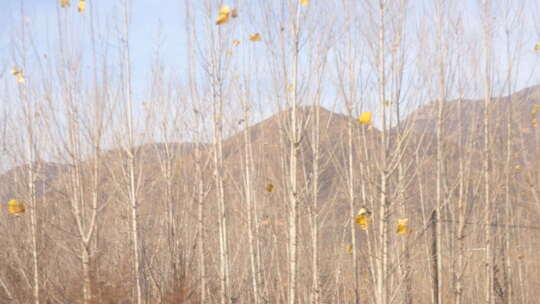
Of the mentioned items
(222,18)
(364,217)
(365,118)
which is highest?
(222,18)

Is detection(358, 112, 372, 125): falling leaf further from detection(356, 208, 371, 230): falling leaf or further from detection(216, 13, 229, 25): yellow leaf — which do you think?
detection(216, 13, 229, 25): yellow leaf

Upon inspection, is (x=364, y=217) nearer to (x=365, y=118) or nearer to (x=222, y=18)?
(x=365, y=118)

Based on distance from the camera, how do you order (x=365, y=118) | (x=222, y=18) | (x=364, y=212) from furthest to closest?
(x=222, y=18) → (x=365, y=118) → (x=364, y=212)

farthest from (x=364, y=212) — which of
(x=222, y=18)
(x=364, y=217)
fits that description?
(x=222, y=18)

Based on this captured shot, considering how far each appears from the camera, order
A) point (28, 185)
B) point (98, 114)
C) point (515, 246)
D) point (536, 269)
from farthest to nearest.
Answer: point (536, 269), point (515, 246), point (28, 185), point (98, 114)

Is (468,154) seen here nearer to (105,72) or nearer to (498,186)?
(498,186)

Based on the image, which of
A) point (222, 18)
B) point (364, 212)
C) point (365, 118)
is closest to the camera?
point (364, 212)

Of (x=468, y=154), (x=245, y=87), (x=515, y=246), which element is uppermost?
(x=245, y=87)

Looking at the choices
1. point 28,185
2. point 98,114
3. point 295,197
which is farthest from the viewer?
point 28,185

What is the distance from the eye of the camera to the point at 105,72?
455 cm

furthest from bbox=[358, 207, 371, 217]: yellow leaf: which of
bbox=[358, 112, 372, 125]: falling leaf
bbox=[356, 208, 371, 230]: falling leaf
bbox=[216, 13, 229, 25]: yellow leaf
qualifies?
bbox=[216, 13, 229, 25]: yellow leaf

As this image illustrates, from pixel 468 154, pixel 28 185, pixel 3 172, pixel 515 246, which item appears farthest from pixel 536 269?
pixel 3 172

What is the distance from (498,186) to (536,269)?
3.75m

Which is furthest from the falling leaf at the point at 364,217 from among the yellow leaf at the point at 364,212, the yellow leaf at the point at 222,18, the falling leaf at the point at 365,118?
the yellow leaf at the point at 222,18
